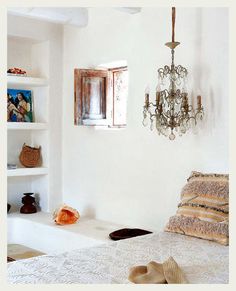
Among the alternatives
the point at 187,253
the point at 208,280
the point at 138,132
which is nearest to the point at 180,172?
the point at 138,132

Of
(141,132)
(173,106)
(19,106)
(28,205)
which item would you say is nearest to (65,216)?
(28,205)

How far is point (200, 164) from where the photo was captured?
4113mm

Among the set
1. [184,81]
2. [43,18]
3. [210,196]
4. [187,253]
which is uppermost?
[43,18]

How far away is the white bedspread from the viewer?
Answer: 2477 mm

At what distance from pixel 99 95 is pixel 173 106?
4.22ft

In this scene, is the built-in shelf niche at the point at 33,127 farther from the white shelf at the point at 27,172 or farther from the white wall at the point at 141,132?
the white wall at the point at 141,132

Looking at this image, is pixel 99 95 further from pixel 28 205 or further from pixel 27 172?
pixel 28 205

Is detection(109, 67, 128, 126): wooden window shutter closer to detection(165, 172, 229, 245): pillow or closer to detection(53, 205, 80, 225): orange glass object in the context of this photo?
detection(53, 205, 80, 225): orange glass object

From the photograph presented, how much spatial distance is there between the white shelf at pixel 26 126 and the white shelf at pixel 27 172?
490 millimetres

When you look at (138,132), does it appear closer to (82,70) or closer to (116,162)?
(116,162)

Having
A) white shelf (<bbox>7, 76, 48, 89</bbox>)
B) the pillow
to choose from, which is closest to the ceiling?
white shelf (<bbox>7, 76, 48, 89</bbox>)

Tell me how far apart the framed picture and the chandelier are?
6.64ft

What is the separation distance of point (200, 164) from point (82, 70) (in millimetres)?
1772

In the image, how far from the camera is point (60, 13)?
16.5 feet
